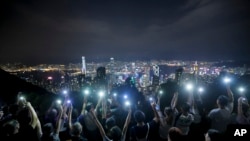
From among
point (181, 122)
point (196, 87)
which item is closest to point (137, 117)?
point (181, 122)

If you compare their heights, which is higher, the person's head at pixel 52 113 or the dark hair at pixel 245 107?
the dark hair at pixel 245 107

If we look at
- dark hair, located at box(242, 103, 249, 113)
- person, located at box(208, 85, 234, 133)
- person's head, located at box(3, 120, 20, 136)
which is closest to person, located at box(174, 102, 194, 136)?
person, located at box(208, 85, 234, 133)

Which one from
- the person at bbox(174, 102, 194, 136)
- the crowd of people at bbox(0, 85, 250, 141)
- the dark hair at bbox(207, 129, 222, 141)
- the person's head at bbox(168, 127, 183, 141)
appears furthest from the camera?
the person at bbox(174, 102, 194, 136)

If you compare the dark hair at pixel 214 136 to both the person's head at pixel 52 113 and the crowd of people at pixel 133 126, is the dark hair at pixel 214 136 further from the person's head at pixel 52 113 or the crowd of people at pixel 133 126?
the person's head at pixel 52 113

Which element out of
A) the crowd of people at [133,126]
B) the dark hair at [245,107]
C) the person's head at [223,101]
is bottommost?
the crowd of people at [133,126]

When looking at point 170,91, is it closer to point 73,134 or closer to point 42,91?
point 42,91

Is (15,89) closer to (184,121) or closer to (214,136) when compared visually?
(184,121)

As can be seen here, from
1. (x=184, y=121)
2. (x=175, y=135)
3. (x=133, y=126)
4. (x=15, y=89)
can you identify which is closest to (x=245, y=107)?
(x=184, y=121)

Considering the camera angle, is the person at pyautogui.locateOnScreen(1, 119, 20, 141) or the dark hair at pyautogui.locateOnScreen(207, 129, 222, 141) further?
the person at pyautogui.locateOnScreen(1, 119, 20, 141)

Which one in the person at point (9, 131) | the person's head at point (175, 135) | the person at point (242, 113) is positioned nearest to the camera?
the person's head at point (175, 135)

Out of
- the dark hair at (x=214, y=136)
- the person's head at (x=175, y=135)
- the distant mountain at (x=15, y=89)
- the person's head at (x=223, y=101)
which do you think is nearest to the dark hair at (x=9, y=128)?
A: the person's head at (x=175, y=135)

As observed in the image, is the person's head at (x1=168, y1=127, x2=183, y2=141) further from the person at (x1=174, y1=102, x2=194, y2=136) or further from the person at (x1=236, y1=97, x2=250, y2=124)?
the person at (x1=236, y1=97, x2=250, y2=124)
